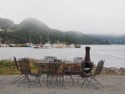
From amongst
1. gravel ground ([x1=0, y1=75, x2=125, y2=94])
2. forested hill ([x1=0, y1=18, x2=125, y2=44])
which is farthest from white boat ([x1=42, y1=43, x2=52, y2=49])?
gravel ground ([x1=0, y1=75, x2=125, y2=94])

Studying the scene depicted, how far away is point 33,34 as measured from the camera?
12306 cm

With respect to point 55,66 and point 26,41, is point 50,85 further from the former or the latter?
point 26,41

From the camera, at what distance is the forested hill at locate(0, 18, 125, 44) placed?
12450cm

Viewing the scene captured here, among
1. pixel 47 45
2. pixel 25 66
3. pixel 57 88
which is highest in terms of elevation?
pixel 25 66

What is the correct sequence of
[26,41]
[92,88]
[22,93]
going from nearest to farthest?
[22,93] → [92,88] → [26,41]

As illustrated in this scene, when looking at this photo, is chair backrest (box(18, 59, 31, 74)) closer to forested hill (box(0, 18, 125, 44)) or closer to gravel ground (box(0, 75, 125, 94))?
gravel ground (box(0, 75, 125, 94))

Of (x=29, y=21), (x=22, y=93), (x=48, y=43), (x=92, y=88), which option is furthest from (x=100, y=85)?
(x=29, y=21)

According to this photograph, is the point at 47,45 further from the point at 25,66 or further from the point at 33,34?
the point at 25,66

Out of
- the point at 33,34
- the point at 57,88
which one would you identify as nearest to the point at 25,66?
the point at 57,88

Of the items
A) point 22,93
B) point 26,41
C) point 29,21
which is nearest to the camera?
point 22,93

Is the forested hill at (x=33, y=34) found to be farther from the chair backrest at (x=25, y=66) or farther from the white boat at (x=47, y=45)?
the chair backrest at (x=25, y=66)

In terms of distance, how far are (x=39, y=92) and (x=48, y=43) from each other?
12180 centimetres

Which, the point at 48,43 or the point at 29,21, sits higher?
the point at 29,21

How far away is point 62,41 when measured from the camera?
449 ft
